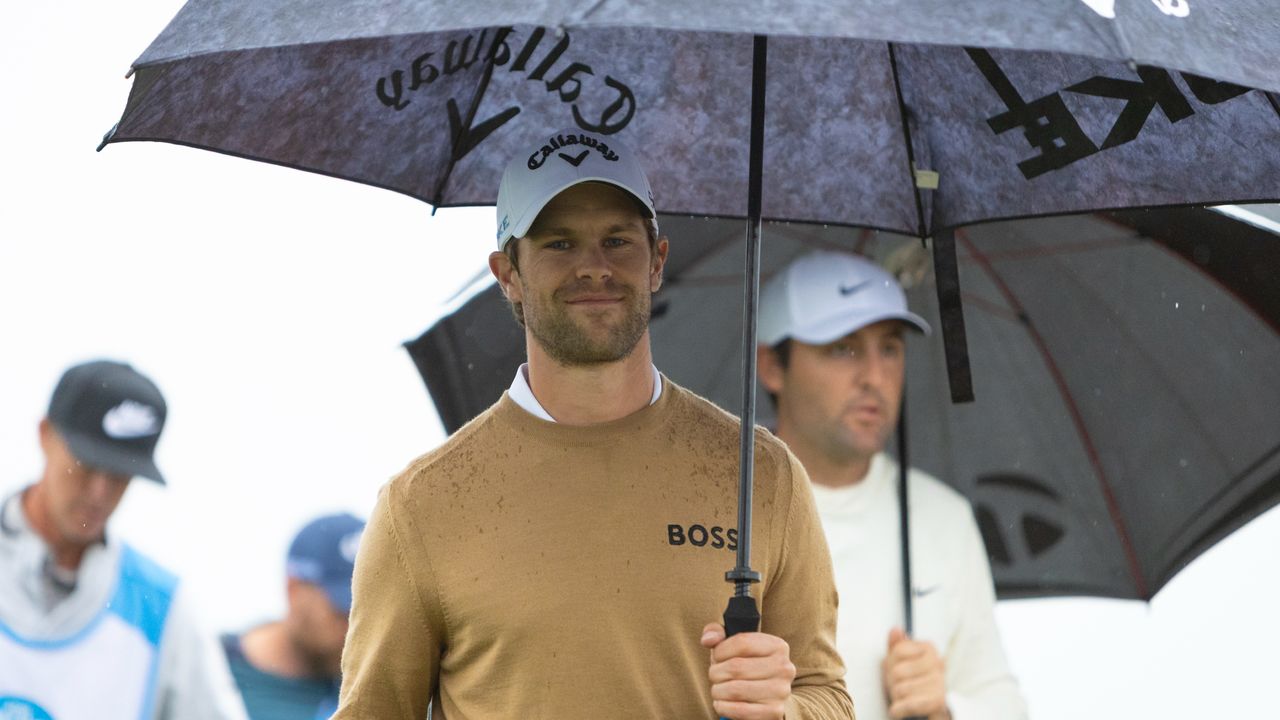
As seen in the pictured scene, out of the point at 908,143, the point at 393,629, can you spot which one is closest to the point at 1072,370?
the point at 908,143

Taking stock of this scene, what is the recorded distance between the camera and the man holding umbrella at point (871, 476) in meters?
4.26

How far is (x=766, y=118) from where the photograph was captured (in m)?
2.76

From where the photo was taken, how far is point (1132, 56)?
1.76 meters

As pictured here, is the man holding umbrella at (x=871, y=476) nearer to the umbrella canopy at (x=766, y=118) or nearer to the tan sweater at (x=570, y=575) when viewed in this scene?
the umbrella canopy at (x=766, y=118)

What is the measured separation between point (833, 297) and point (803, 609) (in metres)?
2.02

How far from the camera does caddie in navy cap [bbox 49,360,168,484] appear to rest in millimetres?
4559

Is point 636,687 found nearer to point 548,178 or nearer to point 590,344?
point 590,344

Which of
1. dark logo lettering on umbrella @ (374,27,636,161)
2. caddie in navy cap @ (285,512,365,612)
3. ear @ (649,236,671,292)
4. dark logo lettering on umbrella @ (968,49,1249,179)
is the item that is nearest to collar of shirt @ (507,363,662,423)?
ear @ (649,236,671,292)

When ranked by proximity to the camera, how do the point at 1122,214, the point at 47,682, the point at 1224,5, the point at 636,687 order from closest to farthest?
the point at 1224,5
the point at 636,687
the point at 1122,214
the point at 47,682

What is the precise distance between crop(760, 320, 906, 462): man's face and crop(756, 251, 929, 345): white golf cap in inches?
2.3

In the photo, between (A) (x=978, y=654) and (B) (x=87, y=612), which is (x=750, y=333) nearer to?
(A) (x=978, y=654)

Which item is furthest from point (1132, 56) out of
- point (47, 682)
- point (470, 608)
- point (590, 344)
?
point (47, 682)

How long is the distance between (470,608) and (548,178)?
569mm

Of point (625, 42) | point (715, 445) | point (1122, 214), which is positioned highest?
point (1122, 214)
